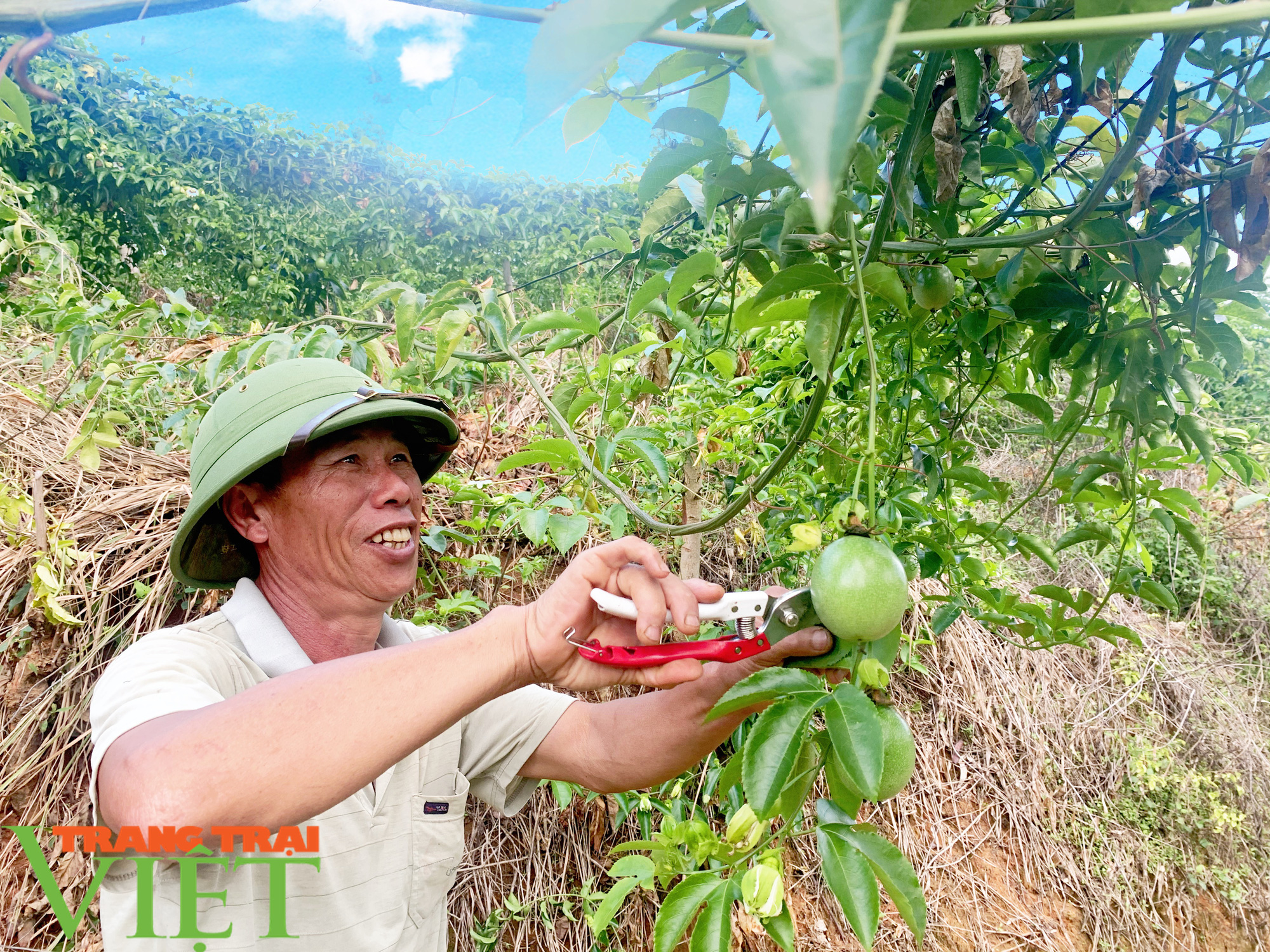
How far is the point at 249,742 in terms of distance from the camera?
71 cm

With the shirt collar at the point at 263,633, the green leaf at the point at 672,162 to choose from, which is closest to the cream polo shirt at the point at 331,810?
the shirt collar at the point at 263,633

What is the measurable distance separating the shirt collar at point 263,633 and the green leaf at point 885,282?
0.84m

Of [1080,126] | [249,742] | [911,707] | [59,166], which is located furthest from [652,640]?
[59,166]

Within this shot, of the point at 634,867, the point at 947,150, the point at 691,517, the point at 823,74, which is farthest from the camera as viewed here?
the point at 691,517

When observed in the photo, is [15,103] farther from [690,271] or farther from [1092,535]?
[1092,535]

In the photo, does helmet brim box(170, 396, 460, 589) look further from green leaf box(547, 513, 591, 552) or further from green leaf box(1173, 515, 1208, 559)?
green leaf box(1173, 515, 1208, 559)

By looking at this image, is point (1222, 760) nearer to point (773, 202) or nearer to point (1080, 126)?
point (1080, 126)

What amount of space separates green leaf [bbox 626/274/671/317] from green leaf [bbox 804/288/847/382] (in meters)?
0.26

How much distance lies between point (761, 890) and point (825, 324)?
634mm

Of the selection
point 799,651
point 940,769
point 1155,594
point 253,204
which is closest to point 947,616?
point 1155,594

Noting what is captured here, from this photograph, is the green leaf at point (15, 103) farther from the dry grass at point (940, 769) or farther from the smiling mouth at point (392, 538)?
the dry grass at point (940, 769)

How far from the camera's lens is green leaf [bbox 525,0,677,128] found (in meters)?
0.24

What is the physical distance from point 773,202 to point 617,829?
186 centimetres

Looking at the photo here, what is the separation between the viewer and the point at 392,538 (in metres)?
1.31
